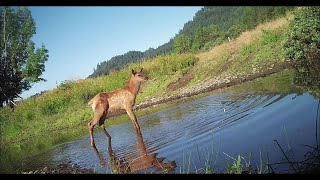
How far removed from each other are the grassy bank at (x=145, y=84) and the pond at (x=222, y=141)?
686 centimetres

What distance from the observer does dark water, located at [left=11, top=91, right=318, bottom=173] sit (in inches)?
189

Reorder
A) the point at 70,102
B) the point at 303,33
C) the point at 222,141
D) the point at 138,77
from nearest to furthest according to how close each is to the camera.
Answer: the point at 222,141, the point at 138,77, the point at 303,33, the point at 70,102

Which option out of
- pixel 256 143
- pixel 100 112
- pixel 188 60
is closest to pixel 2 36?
pixel 188 60

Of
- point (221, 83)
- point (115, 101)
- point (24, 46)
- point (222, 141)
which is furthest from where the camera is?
point (24, 46)

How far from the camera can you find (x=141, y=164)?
18.3 ft

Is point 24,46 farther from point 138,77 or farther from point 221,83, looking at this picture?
point 138,77

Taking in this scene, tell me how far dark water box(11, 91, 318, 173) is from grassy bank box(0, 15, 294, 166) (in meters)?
6.92

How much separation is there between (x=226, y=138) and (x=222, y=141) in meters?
0.18

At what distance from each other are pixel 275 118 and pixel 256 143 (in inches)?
57.2

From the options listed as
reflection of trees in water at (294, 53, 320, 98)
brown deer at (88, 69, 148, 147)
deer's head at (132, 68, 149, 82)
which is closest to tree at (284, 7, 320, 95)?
reflection of trees in water at (294, 53, 320, 98)
